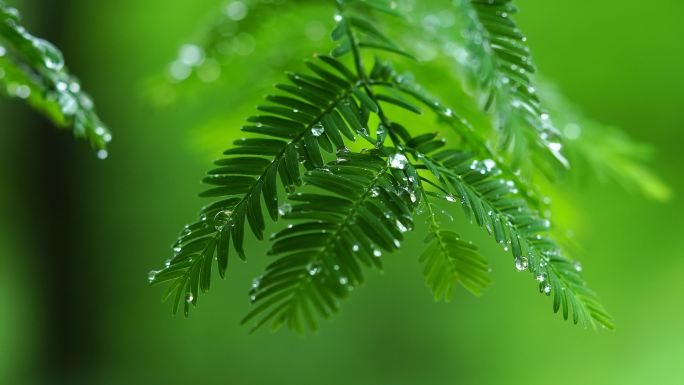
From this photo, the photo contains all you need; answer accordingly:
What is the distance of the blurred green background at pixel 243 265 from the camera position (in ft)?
9.70

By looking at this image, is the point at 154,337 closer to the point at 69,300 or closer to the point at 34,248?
the point at 69,300

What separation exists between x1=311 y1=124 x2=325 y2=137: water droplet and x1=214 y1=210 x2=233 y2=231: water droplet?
94mm

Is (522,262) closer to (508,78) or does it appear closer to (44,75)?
(508,78)

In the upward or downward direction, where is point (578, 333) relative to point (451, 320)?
downward

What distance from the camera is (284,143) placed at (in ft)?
1.77

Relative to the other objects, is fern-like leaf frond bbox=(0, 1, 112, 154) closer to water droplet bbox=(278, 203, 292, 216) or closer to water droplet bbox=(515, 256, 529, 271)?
water droplet bbox=(278, 203, 292, 216)

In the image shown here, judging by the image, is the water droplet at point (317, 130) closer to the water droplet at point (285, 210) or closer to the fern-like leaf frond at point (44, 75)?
the water droplet at point (285, 210)

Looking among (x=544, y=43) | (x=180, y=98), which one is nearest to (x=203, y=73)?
(x=180, y=98)

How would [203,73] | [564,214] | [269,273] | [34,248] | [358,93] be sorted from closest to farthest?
[269,273] → [358,93] → [564,214] → [203,73] → [34,248]

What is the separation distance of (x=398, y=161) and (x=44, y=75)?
1.31 feet

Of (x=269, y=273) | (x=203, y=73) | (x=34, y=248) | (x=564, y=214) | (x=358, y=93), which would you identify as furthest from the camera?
(x=34, y=248)

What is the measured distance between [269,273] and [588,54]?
2.93 meters

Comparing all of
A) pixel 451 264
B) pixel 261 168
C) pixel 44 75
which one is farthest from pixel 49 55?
pixel 451 264

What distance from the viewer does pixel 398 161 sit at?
502 mm
